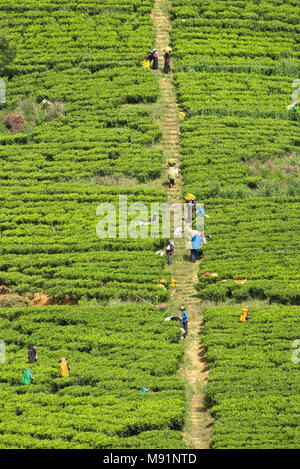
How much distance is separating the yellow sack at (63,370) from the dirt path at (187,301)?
198 inches

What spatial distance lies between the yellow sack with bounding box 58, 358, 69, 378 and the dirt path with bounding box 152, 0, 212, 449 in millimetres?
5025

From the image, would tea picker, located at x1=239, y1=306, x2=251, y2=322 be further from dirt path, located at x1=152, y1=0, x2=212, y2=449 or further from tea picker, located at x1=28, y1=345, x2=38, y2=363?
tea picker, located at x1=28, y1=345, x2=38, y2=363

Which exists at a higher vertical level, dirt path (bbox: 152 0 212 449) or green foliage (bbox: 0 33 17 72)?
green foliage (bbox: 0 33 17 72)

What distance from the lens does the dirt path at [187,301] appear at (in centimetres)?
4100

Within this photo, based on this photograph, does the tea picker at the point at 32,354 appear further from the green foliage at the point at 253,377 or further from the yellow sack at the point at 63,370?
the green foliage at the point at 253,377

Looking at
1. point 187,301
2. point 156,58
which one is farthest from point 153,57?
point 187,301

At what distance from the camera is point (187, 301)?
48438 millimetres

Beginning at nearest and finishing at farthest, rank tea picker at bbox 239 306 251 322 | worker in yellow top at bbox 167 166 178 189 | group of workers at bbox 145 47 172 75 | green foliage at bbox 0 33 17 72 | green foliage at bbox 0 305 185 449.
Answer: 1. green foliage at bbox 0 305 185 449
2. tea picker at bbox 239 306 251 322
3. worker in yellow top at bbox 167 166 178 189
4. group of workers at bbox 145 47 172 75
5. green foliage at bbox 0 33 17 72

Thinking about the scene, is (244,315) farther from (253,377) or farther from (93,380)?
(93,380)

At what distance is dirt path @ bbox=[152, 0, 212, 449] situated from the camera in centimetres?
4100

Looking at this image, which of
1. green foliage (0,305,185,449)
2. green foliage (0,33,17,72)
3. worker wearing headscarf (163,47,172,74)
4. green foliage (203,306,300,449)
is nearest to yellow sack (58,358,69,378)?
green foliage (0,305,185,449)

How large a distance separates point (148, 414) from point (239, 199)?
17.9 meters

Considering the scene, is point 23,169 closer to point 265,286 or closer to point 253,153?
point 253,153
